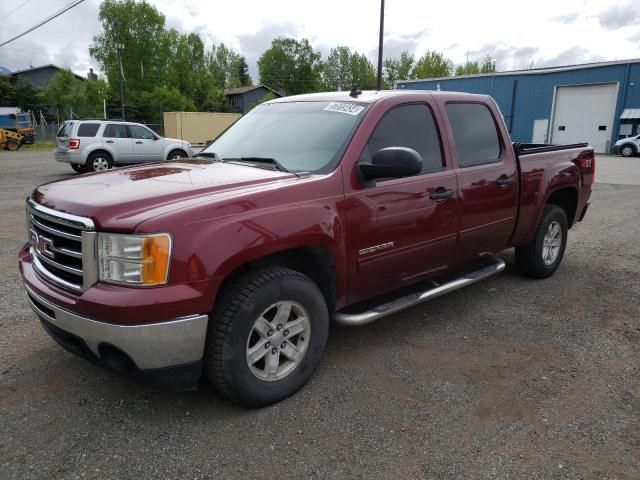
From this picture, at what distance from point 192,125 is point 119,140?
98.7ft

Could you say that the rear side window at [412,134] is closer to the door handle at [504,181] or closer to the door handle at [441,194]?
the door handle at [441,194]

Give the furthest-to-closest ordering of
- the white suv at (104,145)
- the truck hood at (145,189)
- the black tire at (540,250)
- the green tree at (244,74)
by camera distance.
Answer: the green tree at (244,74)
the white suv at (104,145)
the black tire at (540,250)
the truck hood at (145,189)

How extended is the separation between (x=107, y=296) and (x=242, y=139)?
1.95 meters

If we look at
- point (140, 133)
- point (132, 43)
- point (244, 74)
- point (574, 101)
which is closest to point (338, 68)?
point (244, 74)

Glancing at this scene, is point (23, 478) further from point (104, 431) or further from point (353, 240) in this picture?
point (353, 240)

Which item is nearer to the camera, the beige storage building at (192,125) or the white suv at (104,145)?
the white suv at (104,145)

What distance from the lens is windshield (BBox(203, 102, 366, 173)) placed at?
3449mm

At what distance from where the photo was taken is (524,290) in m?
5.15

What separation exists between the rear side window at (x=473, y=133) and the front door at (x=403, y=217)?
0.28m

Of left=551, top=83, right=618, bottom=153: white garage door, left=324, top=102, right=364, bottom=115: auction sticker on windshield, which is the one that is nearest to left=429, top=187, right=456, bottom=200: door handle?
left=324, top=102, right=364, bottom=115: auction sticker on windshield

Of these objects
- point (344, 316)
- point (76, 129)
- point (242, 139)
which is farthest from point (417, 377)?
point (76, 129)

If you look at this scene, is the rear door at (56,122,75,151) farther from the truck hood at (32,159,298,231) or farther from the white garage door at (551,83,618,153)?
the white garage door at (551,83,618,153)

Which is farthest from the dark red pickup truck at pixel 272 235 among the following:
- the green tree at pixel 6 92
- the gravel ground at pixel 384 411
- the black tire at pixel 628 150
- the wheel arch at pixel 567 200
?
the green tree at pixel 6 92

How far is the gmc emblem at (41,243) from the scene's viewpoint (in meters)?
2.88
